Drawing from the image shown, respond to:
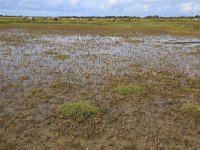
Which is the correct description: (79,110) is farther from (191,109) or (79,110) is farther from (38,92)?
(191,109)

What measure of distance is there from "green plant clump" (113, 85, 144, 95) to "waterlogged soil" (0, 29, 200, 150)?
0.28m

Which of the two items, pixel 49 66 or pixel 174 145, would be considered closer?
pixel 174 145

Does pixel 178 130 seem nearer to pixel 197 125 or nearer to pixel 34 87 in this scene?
pixel 197 125

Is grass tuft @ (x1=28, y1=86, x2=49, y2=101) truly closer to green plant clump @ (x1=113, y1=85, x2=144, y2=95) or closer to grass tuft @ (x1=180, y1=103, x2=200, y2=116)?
green plant clump @ (x1=113, y1=85, x2=144, y2=95)

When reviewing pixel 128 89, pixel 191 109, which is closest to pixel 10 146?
pixel 191 109

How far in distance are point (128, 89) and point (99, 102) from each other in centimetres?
228

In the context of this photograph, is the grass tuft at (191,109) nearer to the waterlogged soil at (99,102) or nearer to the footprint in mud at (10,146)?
the waterlogged soil at (99,102)

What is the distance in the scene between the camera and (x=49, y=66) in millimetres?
24625

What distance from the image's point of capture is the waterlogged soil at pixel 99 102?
37.5 ft

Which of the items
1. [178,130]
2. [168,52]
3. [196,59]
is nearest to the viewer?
[178,130]

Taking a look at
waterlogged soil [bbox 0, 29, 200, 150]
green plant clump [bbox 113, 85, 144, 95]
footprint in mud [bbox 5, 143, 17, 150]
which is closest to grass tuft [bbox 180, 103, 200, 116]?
waterlogged soil [bbox 0, 29, 200, 150]

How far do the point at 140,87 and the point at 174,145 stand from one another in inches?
278

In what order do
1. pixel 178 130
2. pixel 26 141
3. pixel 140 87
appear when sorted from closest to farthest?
1. pixel 26 141
2. pixel 178 130
3. pixel 140 87

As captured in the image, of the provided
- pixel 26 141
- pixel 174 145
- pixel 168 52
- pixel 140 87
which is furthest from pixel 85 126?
pixel 168 52
